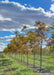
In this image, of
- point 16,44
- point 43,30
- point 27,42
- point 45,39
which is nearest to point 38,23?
point 43,30

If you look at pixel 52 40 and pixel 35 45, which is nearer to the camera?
pixel 35 45

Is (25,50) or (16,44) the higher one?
(16,44)

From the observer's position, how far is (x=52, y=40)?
15.9 meters

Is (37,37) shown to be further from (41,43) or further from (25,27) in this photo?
(25,27)

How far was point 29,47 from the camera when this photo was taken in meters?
15.7

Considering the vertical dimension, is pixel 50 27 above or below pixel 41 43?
above

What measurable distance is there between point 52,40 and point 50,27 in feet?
7.98

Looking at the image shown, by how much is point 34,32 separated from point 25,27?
1.52 metres

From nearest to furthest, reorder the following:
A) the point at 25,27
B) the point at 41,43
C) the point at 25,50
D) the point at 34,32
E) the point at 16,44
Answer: the point at 41,43
the point at 34,32
the point at 25,27
the point at 25,50
the point at 16,44

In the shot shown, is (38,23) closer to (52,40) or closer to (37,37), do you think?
(37,37)

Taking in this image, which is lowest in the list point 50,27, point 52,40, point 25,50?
point 25,50

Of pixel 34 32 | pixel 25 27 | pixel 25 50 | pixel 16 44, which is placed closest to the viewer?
pixel 34 32

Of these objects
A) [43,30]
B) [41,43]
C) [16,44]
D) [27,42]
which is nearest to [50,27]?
[43,30]

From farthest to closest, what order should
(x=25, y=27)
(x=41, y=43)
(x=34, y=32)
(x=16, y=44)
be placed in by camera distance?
(x=16, y=44) < (x=25, y=27) < (x=34, y=32) < (x=41, y=43)
